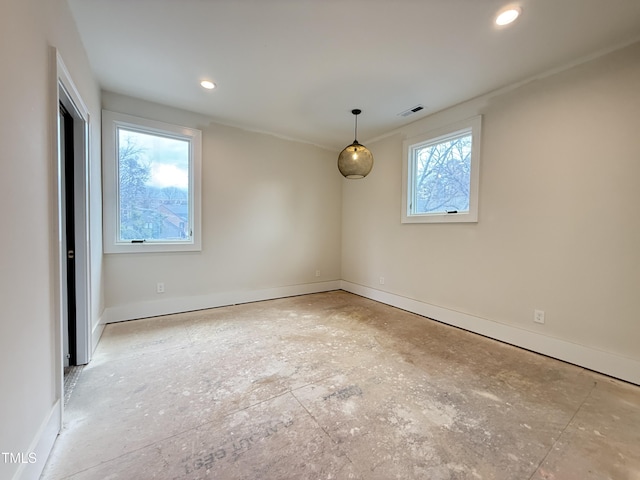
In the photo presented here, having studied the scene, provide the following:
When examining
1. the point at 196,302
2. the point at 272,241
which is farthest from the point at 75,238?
the point at 272,241

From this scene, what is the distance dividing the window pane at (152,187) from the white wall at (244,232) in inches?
9.6

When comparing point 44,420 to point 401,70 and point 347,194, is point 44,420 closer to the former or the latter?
point 401,70

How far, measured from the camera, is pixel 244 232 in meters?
4.05

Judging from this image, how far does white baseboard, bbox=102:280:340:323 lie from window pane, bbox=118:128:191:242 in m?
0.84

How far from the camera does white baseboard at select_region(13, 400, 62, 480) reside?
110 cm

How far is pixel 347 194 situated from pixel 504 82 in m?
2.75

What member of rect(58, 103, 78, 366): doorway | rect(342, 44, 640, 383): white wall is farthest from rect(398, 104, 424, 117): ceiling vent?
rect(58, 103, 78, 366): doorway

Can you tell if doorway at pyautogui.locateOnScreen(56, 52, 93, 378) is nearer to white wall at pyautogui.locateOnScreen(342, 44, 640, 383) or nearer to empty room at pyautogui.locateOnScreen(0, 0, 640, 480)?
empty room at pyautogui.locateOnScreen(0, 0, 640, 480)

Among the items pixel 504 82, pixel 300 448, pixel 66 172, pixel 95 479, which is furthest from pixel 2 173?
pixel 504 82

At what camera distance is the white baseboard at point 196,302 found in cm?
319

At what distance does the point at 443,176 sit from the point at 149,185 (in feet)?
12.3

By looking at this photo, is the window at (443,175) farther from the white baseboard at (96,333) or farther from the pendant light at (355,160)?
the white baseboard at (96,333)

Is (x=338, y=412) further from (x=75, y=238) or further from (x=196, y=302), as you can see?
(x=196, y=302)

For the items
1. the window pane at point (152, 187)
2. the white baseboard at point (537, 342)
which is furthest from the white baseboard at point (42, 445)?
the white baseboard at point (537, 342)
